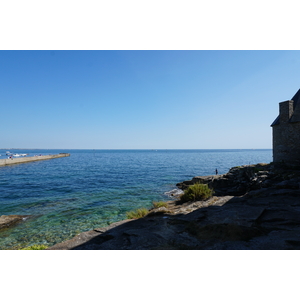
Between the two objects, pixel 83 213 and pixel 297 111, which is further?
pixel 297 111

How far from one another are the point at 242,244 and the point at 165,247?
2065 mm

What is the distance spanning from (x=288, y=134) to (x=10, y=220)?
23.7 meters

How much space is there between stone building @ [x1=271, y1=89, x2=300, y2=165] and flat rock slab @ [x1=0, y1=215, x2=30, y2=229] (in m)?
22.4

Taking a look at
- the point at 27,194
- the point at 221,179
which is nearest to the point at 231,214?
the point at 221,179

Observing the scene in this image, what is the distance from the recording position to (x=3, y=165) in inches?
1997

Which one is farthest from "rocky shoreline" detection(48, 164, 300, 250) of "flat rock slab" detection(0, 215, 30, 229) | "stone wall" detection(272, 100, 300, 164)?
"stone wall" detection(272, 100, 300, 164)

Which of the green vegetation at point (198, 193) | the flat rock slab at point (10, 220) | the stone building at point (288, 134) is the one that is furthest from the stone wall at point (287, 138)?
the flat rock slab at point (10, 220)

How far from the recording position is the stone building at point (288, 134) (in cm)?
1747

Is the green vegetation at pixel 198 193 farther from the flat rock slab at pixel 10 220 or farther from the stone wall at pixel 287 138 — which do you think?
the flat rock slab at pixel 10 220

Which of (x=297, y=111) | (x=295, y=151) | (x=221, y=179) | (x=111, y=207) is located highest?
(x=297, y=111)

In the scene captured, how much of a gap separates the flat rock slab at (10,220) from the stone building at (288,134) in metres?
22.4

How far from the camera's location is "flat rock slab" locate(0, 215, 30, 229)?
12265mm

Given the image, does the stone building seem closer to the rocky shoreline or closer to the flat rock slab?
the rocky shoreline

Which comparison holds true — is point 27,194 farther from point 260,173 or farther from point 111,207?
point 260,173
